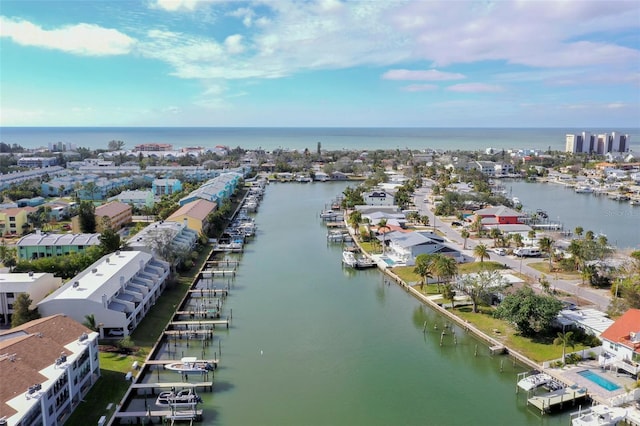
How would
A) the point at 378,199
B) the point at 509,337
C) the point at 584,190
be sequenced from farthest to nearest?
1. the point at 584,190
2. the point at 378,199
3. the point at 509,337

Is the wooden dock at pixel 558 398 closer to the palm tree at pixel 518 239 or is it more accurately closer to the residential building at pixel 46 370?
the residential building at pixel 46 370

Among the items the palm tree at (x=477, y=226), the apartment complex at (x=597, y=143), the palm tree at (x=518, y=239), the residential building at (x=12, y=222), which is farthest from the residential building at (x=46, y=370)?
the apartment complex at (x=597, y=143)

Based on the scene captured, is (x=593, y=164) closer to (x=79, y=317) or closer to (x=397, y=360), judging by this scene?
(x=397, y=360)

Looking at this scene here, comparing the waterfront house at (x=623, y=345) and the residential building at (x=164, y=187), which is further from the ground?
the residential building at (x=164, y=187)

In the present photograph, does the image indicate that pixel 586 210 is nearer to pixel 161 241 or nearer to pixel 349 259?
pixel 349 259

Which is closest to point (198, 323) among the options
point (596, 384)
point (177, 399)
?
point (177, 399)

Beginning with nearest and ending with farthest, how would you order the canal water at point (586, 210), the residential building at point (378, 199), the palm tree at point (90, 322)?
the palm tree at point (90, 322) < the canal water at point (586, 210) < the residential building at point (378, 199)
